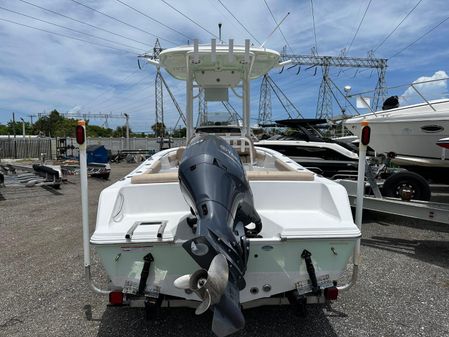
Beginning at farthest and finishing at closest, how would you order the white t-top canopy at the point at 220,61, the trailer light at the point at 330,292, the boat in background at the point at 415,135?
1. the boat in background at the point at 415,135
2. the white t-top canopy at the point at 220,61
3. the trailer light at the point at 330,292

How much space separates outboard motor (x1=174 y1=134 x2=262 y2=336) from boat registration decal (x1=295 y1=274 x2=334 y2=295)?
18.2 inches

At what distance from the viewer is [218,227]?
198cm

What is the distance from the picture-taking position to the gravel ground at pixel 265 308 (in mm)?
3066

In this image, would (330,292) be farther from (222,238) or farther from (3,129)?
(3,129)

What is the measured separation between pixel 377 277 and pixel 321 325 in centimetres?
138

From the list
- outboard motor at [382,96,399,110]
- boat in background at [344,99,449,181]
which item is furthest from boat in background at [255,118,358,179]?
outboard motor at [382,96,399,110]

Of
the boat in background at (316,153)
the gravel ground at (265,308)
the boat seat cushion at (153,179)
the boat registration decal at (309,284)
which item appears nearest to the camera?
the boat registration decal at (309,284)

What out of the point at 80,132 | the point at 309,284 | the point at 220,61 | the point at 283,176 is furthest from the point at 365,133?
the point at 220,61

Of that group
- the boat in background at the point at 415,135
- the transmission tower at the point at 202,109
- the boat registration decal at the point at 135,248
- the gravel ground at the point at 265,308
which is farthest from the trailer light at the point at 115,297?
the boat in background at the point at 415,135

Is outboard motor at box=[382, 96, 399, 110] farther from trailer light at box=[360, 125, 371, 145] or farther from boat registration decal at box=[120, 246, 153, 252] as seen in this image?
boat registration decal at box=[120, 246, 153, 252]

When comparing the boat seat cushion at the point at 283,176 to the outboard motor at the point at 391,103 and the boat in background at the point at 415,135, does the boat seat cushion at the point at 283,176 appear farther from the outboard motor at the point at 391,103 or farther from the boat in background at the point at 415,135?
the outboard motor at the point at 391,103

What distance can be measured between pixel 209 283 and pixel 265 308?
1951 mm

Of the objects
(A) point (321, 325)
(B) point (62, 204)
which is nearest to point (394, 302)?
(A) point (321, 325)

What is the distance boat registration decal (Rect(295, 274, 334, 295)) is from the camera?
8.36 feet
